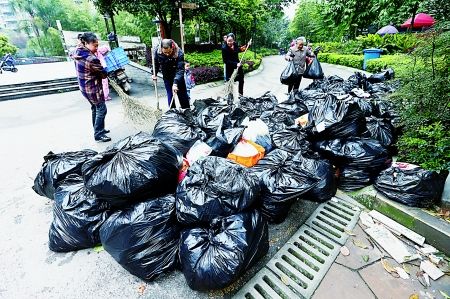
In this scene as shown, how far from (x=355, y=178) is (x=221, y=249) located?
170cm

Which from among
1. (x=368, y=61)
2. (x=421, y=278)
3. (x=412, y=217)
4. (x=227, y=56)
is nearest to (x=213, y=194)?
(x=421, y=278)

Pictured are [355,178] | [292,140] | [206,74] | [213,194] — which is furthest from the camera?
[206,74]

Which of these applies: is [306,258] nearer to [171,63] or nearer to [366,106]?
[366,106]

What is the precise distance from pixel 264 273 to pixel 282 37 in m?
41.9

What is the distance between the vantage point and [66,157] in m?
2.40

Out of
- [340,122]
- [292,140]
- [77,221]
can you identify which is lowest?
[77,221]

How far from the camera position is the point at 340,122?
2537mm

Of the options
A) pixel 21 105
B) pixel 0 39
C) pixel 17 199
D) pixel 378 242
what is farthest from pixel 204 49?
pixel 0 39

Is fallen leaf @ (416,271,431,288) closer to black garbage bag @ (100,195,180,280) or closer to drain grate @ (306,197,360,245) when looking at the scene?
drain grate @ (306,197,360,245)

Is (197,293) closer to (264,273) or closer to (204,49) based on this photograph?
(264,273)

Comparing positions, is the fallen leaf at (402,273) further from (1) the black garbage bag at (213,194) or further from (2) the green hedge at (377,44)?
(2) the green hedge at (377,44)

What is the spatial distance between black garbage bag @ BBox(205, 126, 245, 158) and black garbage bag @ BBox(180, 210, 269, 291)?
851mm

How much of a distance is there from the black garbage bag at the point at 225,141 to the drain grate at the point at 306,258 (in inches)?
37.7

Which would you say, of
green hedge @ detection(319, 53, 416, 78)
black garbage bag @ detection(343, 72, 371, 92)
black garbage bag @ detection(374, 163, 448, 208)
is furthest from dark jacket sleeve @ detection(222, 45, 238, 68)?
black garbage bag @ detection(374, 163, 448, 208)
